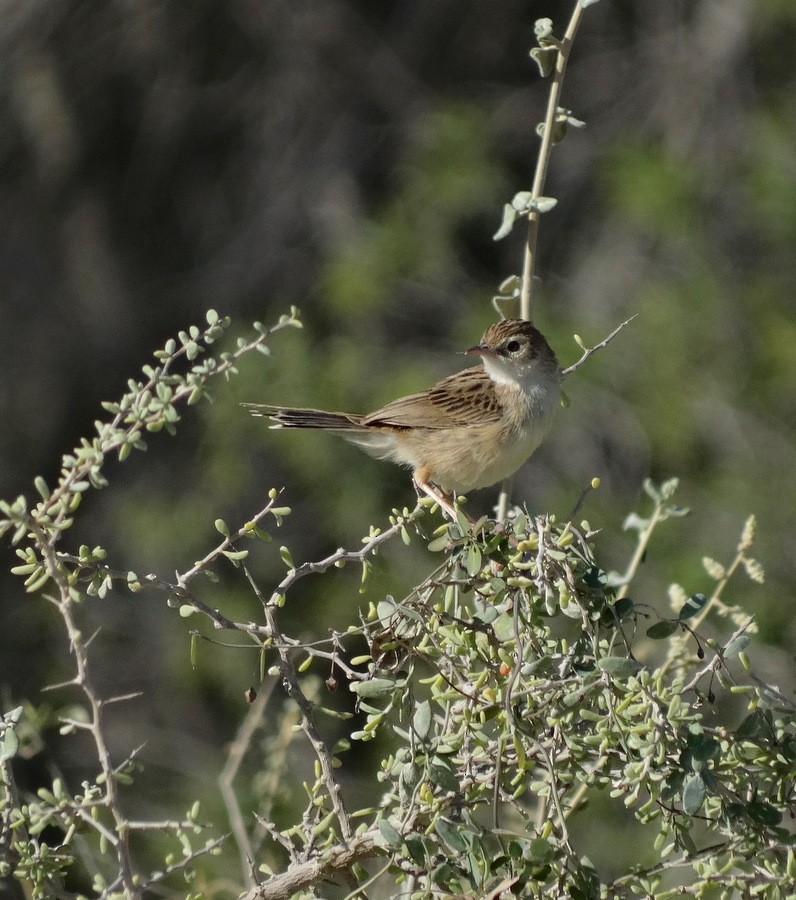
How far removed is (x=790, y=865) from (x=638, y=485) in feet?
19.3

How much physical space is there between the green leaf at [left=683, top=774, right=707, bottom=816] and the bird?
7.40ft

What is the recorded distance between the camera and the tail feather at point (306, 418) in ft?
14.3

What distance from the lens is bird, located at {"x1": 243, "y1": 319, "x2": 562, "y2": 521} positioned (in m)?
4.34

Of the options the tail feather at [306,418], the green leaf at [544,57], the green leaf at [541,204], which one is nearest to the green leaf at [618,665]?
the green leaf at [541,204]

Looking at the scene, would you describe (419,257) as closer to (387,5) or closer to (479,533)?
(387,5)

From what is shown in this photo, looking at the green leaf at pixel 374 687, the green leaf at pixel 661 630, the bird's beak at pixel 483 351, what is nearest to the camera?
the green leaf at pixel 374 687

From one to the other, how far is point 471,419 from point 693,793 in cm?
267

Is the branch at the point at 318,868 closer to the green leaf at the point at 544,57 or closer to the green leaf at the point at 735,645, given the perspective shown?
the green leaf at the point at 735,645

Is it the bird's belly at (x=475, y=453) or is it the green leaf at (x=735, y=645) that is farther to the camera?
the bird's belly at (x=475, y=453)

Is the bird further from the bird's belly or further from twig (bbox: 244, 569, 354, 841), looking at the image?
twig (bbox: 244, 569, 354, 841)

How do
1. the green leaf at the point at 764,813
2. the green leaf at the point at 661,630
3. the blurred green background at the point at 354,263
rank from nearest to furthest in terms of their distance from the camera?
the green leaf at the point at 764,813 < the green leaf at the point at 661,630 < the blurred green background at the point at 354,263

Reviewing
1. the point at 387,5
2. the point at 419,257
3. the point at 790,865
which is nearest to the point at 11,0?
the point at 387,5

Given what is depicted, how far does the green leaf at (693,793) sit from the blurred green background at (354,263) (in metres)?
4.14

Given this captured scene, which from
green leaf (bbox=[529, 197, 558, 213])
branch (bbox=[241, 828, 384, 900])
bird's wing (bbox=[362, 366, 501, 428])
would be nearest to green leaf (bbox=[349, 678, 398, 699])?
branch (bbox=[241, 828, 384, 900])
